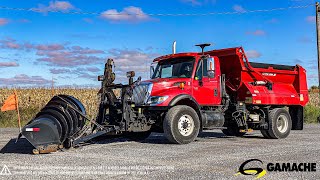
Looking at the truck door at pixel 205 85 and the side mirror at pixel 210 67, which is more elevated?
the side mirror at pixel 210 67

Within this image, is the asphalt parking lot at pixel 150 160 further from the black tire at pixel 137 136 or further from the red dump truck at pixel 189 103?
the black tire at pixel 137 136

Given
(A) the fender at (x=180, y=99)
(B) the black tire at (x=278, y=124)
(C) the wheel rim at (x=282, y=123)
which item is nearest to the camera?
(A) the fender at (x=180, y=99)

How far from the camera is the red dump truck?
34.0 feet

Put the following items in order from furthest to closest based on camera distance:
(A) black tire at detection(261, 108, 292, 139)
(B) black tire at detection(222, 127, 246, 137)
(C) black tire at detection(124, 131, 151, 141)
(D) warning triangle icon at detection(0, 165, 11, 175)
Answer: (B) black tire at detection(222, 127, 246, 137), (A) black tire at detection(261, 108, 292, 139), (C) black tire at detection(124, 131, 151, 141), (D) warning triangle icon at detection(0, 165, 11, 175)

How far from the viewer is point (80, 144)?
35.9ft

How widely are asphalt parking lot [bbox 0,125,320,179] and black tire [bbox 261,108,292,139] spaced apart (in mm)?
1638

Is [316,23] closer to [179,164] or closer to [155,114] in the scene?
[155,114]

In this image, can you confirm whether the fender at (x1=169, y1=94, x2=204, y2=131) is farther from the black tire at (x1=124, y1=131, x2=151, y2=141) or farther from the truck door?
the black tire at (x1=124, y1=131, x2=151, y2=141)

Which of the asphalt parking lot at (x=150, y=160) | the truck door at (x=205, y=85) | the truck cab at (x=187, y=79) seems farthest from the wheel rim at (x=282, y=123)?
the truck door at (x=205, y=85)

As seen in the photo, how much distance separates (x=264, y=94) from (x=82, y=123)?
19.8 ft

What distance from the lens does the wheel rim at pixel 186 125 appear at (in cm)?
1146

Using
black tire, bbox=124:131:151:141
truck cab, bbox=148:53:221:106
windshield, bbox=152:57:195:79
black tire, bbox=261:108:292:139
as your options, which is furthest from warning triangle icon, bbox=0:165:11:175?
black tire, bbox=261:108:292:139

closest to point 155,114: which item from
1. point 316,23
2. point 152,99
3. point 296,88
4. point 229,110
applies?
point 152,99

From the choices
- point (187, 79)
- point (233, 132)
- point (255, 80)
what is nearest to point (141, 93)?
point (187, 79)
